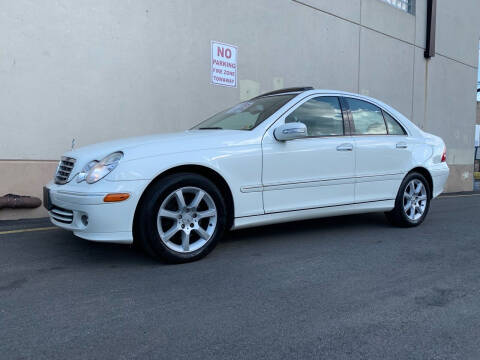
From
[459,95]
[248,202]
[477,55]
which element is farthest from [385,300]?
[477,55]

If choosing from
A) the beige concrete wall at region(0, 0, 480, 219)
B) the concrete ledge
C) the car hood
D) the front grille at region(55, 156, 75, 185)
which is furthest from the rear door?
the concrete ledge

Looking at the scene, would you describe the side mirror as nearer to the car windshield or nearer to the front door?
the front door

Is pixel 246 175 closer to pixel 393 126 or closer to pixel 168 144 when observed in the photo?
pixel 168 144

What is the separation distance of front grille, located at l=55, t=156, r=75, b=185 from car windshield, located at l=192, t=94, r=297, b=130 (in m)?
1.47

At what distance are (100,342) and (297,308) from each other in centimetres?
120

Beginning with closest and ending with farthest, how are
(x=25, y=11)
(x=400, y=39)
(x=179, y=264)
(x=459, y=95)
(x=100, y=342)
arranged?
(x=100, y=342) → (x=179, y=264) → (x=25, y=11) → (x=400, y=39) → (x=459, y=95)

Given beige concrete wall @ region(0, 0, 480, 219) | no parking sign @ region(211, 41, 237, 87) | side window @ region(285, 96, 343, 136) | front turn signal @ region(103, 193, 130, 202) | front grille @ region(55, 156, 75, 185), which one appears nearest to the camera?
front turn signal @ region(103, 193, 130, 202)

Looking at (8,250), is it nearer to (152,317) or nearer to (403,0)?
(152,317)

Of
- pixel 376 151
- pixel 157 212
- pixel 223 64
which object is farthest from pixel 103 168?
pixel 223 64

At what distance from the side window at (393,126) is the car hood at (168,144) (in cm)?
205

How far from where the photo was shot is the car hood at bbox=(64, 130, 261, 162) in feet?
11.1

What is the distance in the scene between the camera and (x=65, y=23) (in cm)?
621

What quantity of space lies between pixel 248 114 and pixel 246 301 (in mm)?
2250

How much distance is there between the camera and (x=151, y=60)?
279 inches
